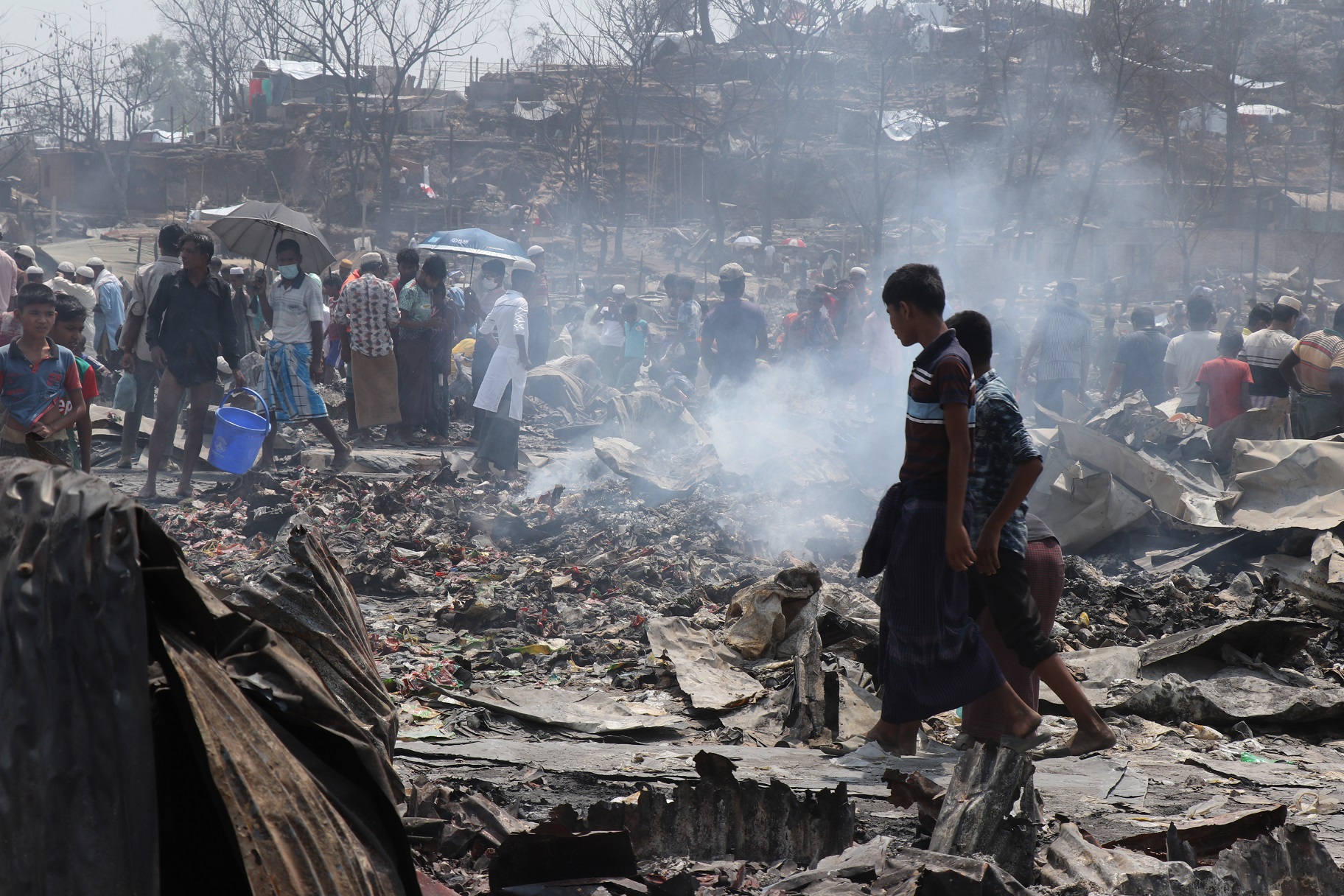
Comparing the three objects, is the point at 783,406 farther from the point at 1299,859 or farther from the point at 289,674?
the point at 289,674

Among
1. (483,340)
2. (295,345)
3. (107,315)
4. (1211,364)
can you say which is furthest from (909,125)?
(295,345)

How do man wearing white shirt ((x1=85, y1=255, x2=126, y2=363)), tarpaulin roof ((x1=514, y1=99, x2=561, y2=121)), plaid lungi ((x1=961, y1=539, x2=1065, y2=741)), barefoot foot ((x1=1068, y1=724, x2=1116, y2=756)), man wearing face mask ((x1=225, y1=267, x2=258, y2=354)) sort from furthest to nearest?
tarpaulin roof ((x1=514, y1=99, x2=561, y2=121)), man wearing white shirt ((x1=85, y1=255, x2=126, y2=363)), man wearing face mask ((x1=225, y1=267, x2=258, y2=354)), plaid lungi ((x1=961, y1=539, x2=1065, y2=741)), barefoot foot ((x1=1068, y1=724, x2=1116, y2=756))

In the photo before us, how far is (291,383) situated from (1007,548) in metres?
6.66

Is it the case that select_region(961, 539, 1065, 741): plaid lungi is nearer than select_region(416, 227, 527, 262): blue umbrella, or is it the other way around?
select_region(961, 539, 1065, 741): plaid lungi

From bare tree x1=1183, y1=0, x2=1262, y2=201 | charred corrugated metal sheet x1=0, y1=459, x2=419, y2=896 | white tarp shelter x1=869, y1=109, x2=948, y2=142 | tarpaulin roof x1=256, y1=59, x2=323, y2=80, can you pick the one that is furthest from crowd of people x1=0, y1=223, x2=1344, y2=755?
tarpaulin roof x1=256, y1=59, x2=323, y2=80

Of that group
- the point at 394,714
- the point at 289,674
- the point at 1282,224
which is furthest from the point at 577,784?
the point at 1282,224

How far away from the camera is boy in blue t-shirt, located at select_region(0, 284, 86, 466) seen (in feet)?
17.3

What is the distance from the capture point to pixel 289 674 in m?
1.66

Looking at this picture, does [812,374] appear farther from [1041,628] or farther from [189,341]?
[1041,628]

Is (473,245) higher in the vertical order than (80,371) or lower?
higher

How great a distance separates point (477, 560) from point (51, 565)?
212 inches

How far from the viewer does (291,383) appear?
8516mm

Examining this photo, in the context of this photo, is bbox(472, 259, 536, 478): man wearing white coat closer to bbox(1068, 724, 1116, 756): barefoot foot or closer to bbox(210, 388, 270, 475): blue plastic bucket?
bbox(210, 388, 270, 475): blue plastic bucket

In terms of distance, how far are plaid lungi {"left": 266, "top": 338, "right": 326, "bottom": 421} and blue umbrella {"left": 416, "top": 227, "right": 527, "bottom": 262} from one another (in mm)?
4652
